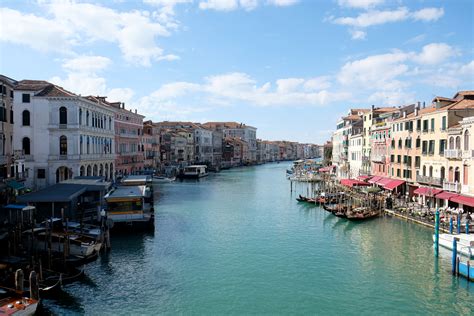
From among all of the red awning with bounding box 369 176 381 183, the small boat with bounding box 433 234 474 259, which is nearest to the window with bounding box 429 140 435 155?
the red awning with bounding box 369 176 381 183

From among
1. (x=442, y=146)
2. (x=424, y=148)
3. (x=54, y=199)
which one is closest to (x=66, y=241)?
(x=54, y=199)

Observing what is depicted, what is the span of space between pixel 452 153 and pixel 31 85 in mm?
27329

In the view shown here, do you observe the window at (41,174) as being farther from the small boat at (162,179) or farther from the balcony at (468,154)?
the balcony at (468,154)

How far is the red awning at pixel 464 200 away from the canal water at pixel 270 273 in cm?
227

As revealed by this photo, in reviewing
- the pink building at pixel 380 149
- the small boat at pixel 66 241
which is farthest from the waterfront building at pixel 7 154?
the pink building at pixel 380 149

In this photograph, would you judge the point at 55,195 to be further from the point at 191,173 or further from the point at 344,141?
the point at 191,173

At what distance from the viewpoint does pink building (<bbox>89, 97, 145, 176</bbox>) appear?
4379 cm

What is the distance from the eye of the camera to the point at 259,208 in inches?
1208

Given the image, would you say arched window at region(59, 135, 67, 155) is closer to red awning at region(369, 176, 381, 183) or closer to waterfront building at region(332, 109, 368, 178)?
red awning at region(369, 176, 381, 183)

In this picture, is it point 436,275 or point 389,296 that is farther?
point 436,275

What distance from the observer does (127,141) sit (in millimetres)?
47156

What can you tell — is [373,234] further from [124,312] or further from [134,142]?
[134,142]

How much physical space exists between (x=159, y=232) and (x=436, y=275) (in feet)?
42.7

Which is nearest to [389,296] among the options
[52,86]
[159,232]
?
[159,232]
